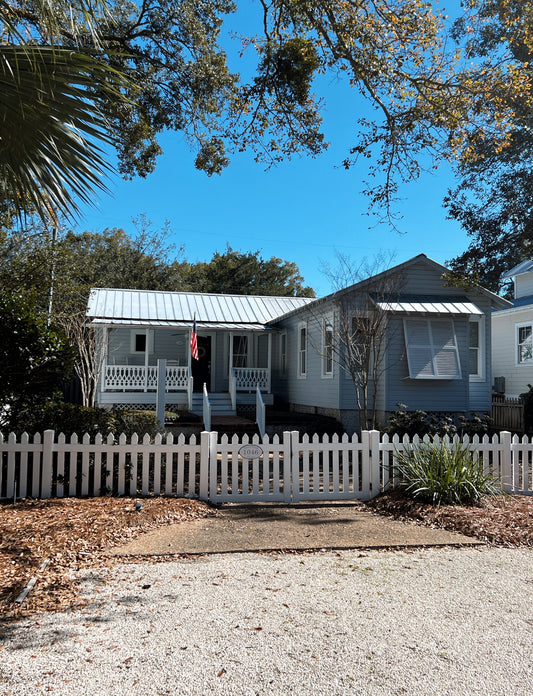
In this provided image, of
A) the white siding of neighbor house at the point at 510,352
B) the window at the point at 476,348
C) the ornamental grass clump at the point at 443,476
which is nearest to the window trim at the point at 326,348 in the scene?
the window at the point at 476,348

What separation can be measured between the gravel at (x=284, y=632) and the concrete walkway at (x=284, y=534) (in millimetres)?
450

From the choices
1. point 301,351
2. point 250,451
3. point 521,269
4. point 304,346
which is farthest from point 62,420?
point 521,269

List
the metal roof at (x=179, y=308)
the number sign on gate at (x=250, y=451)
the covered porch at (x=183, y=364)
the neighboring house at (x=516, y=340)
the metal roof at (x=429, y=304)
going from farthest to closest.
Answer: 1. the neighboring house at (x=516, y=340)
2. the metal roof at (x=179, y=308)
3. the covered porch at (x=183, y=364)
4. the metal roof at (x=429, y=304)
5. the number sign on gate at (x=250, y=451)

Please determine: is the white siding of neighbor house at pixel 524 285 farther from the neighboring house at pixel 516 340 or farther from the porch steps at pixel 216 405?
the porch steps at pixel 216 405

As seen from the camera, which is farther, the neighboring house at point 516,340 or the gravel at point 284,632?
the neighboring house at point 516,340

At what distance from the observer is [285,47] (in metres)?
9.21

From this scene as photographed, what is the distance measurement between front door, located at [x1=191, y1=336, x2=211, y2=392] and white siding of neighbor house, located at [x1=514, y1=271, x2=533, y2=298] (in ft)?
43.8

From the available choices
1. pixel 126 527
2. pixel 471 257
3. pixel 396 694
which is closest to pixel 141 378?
pixel 471 257

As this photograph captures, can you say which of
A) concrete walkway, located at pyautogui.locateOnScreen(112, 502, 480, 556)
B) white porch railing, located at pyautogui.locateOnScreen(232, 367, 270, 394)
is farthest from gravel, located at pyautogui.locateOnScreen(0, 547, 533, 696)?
white porch railing, located at pyautogui.locateOnScreen(232, 367, 270, 394)

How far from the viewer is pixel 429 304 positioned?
592 inches

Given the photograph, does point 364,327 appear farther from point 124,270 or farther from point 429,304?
point 124,270

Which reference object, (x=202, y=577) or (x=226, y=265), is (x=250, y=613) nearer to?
(x=202, y=577)

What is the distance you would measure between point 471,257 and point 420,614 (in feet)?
40.4

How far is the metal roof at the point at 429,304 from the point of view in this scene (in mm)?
14508
